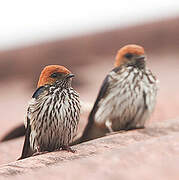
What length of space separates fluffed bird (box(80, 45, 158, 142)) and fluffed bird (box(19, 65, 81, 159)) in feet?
3.88

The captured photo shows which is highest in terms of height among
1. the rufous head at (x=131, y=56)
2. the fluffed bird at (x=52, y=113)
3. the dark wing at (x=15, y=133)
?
the rufous head at (x=131, y=56)

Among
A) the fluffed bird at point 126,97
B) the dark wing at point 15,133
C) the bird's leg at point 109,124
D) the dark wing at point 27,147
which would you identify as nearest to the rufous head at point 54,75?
the dark wing at point 27,147

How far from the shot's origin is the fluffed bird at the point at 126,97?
5547mm

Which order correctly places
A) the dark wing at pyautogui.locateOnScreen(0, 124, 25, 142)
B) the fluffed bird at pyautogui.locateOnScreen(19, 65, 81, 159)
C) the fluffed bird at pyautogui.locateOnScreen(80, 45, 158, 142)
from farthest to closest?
the fluffed bird at pyautogui.locateOnScreen(80, 45, 158, 142) < the dark wing at pyautogui.locateOnScreen(0, 124, 25, 142) < the fluffed bird at pyautogui.locateOnScreen(19, 65, 81, 159)

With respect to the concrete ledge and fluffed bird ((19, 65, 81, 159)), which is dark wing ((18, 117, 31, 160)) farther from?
the concrete ledge

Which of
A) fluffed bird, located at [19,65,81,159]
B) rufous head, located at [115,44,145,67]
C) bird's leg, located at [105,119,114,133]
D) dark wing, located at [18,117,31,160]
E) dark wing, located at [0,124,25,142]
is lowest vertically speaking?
bird's leg, located at [105,119,114,133]

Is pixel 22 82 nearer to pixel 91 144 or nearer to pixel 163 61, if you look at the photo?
pixel 163 61

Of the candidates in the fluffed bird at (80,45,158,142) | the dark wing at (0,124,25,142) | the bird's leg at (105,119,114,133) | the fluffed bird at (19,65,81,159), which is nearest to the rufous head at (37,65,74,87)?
the fluffed bird at (19,65,81,159)

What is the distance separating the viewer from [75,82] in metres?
7.15

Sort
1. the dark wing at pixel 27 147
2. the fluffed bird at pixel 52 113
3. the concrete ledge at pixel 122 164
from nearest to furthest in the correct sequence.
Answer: the concrete ledge at pixel 122 164, the dark wing at pixel 27 147, the fluffed bird at pixel 52 113

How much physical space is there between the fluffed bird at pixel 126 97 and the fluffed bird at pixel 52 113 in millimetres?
1182

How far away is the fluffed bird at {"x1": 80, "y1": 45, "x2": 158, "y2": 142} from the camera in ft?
18.2

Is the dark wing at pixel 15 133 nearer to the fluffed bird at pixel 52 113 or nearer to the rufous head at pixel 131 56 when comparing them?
the fluffed bird at pixel 52 113

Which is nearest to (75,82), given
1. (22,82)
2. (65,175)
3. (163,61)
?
(22,82)
